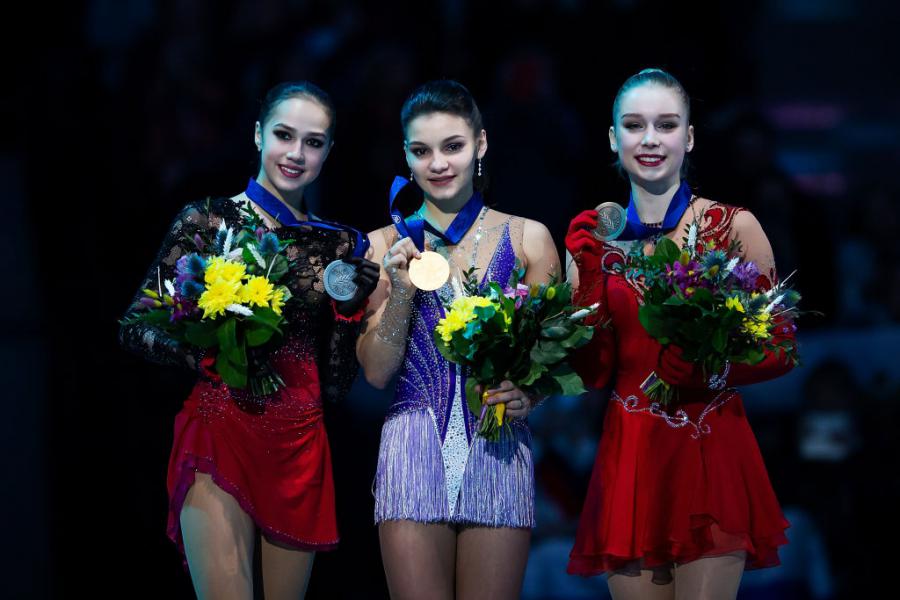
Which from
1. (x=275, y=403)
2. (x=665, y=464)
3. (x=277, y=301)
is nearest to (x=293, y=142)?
(x=277, y=301)

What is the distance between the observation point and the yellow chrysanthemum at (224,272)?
3262 millimetres

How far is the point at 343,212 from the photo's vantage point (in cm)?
519

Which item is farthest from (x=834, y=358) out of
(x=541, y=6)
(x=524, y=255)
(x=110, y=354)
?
(x=110, y=354)

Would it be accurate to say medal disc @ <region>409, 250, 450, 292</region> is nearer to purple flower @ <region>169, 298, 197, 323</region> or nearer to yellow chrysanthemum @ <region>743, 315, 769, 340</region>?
purple flower @ <region>169, 298, 197, 323</region>

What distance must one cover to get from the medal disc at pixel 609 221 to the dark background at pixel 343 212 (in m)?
1.81

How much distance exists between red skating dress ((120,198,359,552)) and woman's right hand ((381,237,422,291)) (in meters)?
0.31

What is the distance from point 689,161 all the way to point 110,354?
2868mm

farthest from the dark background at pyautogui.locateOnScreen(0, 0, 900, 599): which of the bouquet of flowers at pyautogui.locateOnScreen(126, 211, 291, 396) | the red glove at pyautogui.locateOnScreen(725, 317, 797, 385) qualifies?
the red glove at pyautogui.locateOnScreen(725, 317, 797, 385)

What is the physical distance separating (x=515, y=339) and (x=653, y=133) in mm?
773

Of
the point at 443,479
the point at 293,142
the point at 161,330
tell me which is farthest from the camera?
the point at 293,142

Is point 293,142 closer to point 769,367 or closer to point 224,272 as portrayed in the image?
point 224,272

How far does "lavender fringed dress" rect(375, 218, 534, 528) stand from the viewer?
3301 millimetres

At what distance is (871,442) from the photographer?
5.52m

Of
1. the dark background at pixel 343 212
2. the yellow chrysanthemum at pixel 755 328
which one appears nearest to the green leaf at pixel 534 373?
the yellow chrysanthemum at pixel 755 328
